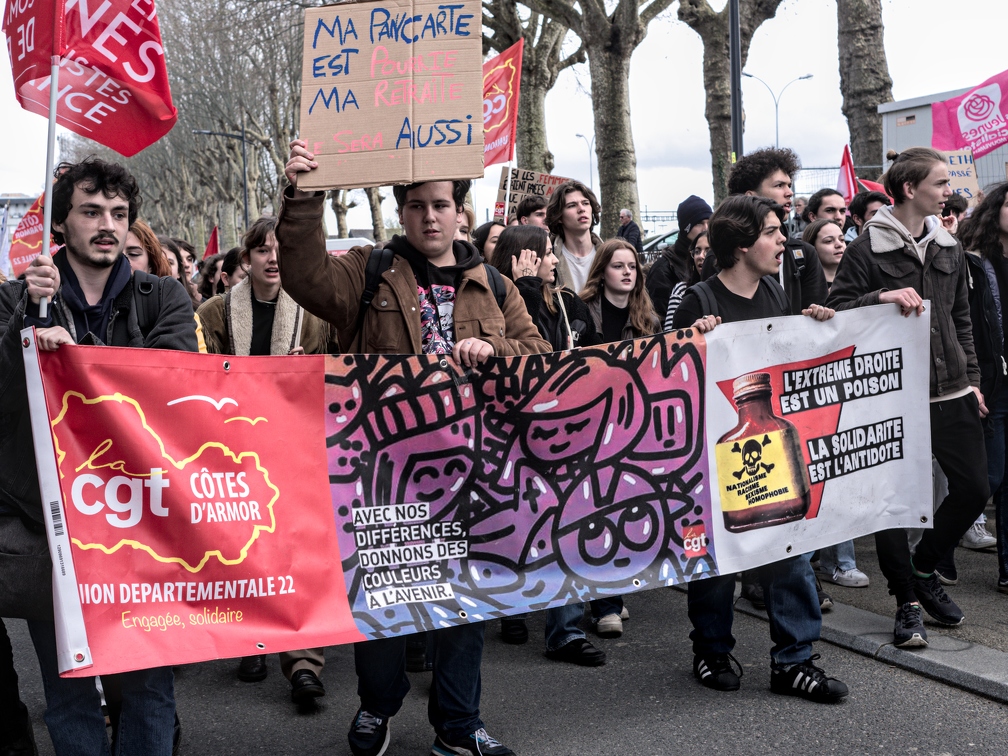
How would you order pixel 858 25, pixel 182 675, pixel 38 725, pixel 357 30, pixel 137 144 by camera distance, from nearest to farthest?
1. pixel 357 30
2. pixel 137 144
3. pixel 38 725
4. pixel 182 675
5. pixel 858 25

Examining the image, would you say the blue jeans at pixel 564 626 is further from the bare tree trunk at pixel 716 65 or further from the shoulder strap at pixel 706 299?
the bare tree trunk at pixel 716 65

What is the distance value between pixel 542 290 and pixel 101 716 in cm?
292

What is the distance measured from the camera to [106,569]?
3107 mm

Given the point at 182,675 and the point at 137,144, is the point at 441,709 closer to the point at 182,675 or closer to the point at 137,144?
the point at 182,675

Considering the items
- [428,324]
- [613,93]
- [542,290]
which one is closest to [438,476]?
[428,324]

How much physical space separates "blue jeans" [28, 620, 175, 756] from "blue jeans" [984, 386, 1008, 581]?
165 inches

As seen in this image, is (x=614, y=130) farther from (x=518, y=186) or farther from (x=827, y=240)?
(x=827, y=240)

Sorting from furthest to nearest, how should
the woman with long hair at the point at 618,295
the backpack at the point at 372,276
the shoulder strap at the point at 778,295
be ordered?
the woman with long hair at the point at 618,295 → the shoulder strap at the point at 778,295 → the backpack at the point at 372,276

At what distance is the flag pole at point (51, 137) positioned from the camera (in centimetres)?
310

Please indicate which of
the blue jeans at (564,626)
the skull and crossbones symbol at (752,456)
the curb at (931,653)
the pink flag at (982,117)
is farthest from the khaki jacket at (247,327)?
the pink flag at (982,117)

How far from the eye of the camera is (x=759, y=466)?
13.8 feet

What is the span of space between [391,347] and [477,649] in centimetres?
108

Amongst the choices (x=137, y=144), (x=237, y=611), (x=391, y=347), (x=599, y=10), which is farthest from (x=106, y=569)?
(x=599, y=10)

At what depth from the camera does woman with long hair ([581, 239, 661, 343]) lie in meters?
5.52
